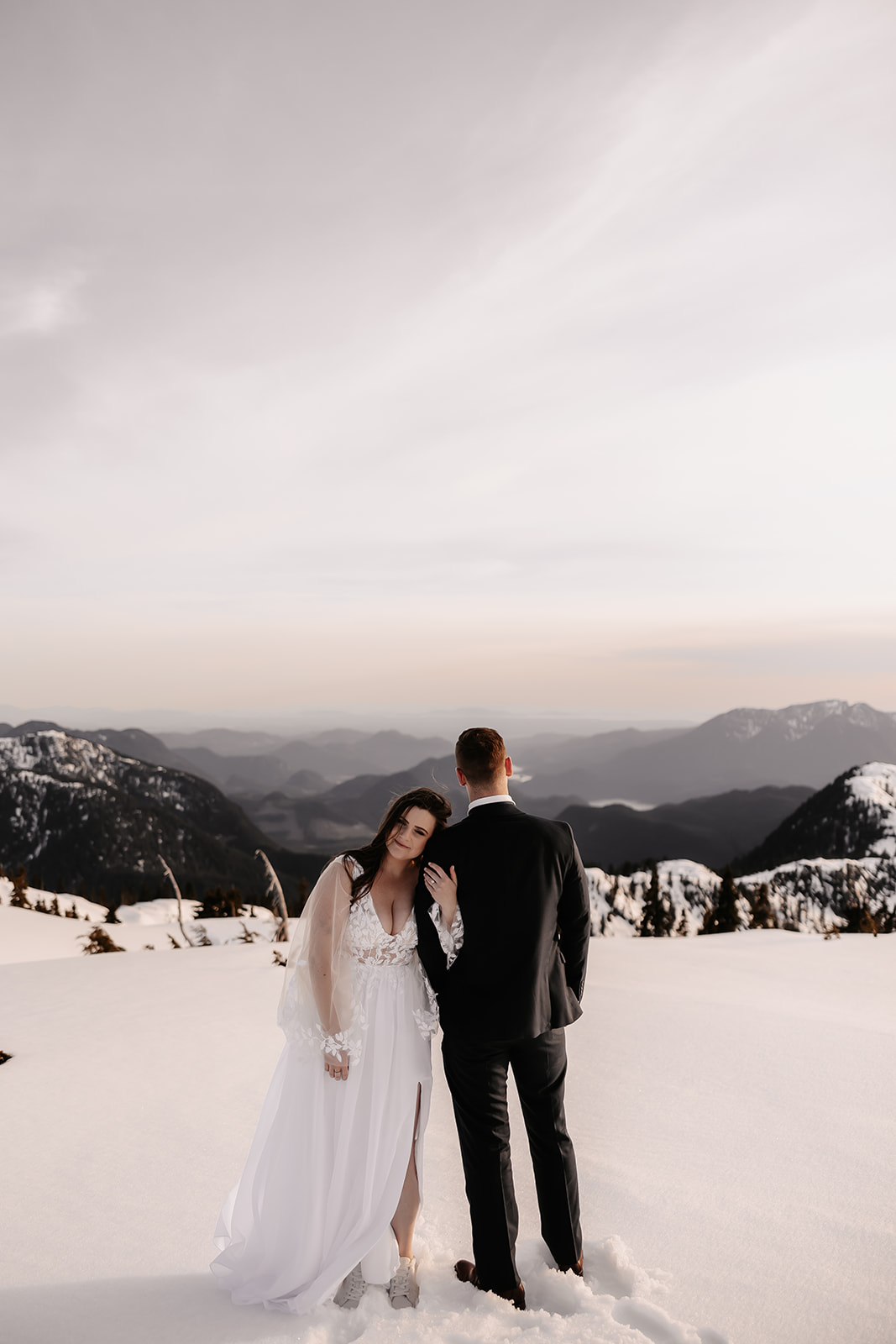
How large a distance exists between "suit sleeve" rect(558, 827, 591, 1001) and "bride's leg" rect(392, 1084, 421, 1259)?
851 millimetres

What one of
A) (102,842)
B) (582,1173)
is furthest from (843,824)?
(582,1173)

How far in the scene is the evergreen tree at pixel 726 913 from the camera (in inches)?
872

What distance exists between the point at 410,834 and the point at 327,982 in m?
0.71

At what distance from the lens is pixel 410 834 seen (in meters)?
3.15

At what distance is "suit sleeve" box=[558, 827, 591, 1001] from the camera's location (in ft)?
10.6

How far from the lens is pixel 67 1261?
3.40m

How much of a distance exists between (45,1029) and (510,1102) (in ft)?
14.0

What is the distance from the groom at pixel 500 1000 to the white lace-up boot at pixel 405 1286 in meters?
0.24

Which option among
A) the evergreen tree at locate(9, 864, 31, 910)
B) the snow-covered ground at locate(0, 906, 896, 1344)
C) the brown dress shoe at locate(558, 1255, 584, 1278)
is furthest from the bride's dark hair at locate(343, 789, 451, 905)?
the evergreen tree at locate(9, 864, 31, 910)

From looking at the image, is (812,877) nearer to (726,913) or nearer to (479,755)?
(726,913)

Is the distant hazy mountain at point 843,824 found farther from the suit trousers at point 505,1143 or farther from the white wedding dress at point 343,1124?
the white wedding dress at point 343,1124

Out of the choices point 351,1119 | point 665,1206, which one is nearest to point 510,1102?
point 665,1206

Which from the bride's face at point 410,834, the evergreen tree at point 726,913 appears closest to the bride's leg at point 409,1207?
the bride's face at point 410,834

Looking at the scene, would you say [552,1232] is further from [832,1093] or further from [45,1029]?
[45,1029]
